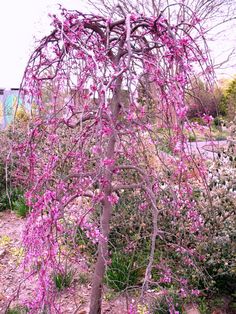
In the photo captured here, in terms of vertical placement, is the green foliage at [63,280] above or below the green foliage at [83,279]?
above

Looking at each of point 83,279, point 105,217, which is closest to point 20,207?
point 83,279

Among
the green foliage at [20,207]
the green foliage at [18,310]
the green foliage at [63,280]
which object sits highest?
the green foliage at [20,207]

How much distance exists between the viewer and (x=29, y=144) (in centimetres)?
224

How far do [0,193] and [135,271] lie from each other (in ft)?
11.1

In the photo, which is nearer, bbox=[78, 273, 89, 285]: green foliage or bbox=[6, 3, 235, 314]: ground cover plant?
bbox=[6, 3, 235, 314]: ground cover plant

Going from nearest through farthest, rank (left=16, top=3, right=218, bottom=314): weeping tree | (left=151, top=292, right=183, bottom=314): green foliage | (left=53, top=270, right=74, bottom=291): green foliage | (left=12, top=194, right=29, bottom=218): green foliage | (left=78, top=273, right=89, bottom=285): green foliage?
1. (left=16, top=3, right=218, bottom=314): weeping tree
2. (left=151, top=292, right=183, bottom=314): green foliage
3. (left=53, top=270, right=74, bottom=291): green foliage
4. (left=78, top=273, right=89, bottom=285): green foliage
5. (left=12, top=194, right=29, bottom=218): green foliage

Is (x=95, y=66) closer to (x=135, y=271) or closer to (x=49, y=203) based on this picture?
(x=49, y=203)

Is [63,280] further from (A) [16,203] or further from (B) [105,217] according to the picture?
(A) [16,203]

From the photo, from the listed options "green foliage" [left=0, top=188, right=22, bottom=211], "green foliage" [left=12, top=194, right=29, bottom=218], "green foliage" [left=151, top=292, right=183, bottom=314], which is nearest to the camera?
"green foliage" [left=151, top=292, right=183, bottom=314]

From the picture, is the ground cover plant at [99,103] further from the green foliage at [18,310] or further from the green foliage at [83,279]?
the green foliage at [83,279]

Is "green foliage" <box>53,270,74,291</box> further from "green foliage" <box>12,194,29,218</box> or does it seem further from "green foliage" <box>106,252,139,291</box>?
"green foliage" <box>12,194,29,218</box>

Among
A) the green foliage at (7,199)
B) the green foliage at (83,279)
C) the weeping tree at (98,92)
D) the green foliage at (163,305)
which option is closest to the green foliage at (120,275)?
the green foliage at (83,279)

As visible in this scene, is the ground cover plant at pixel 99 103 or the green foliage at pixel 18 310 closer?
the ground cover plant at pixel 99 103

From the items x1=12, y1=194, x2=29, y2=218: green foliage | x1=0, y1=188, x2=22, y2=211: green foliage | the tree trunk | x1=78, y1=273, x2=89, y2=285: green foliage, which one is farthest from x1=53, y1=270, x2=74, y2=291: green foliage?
x1=0, y1=188, x2=22, y2=211: green foliage
